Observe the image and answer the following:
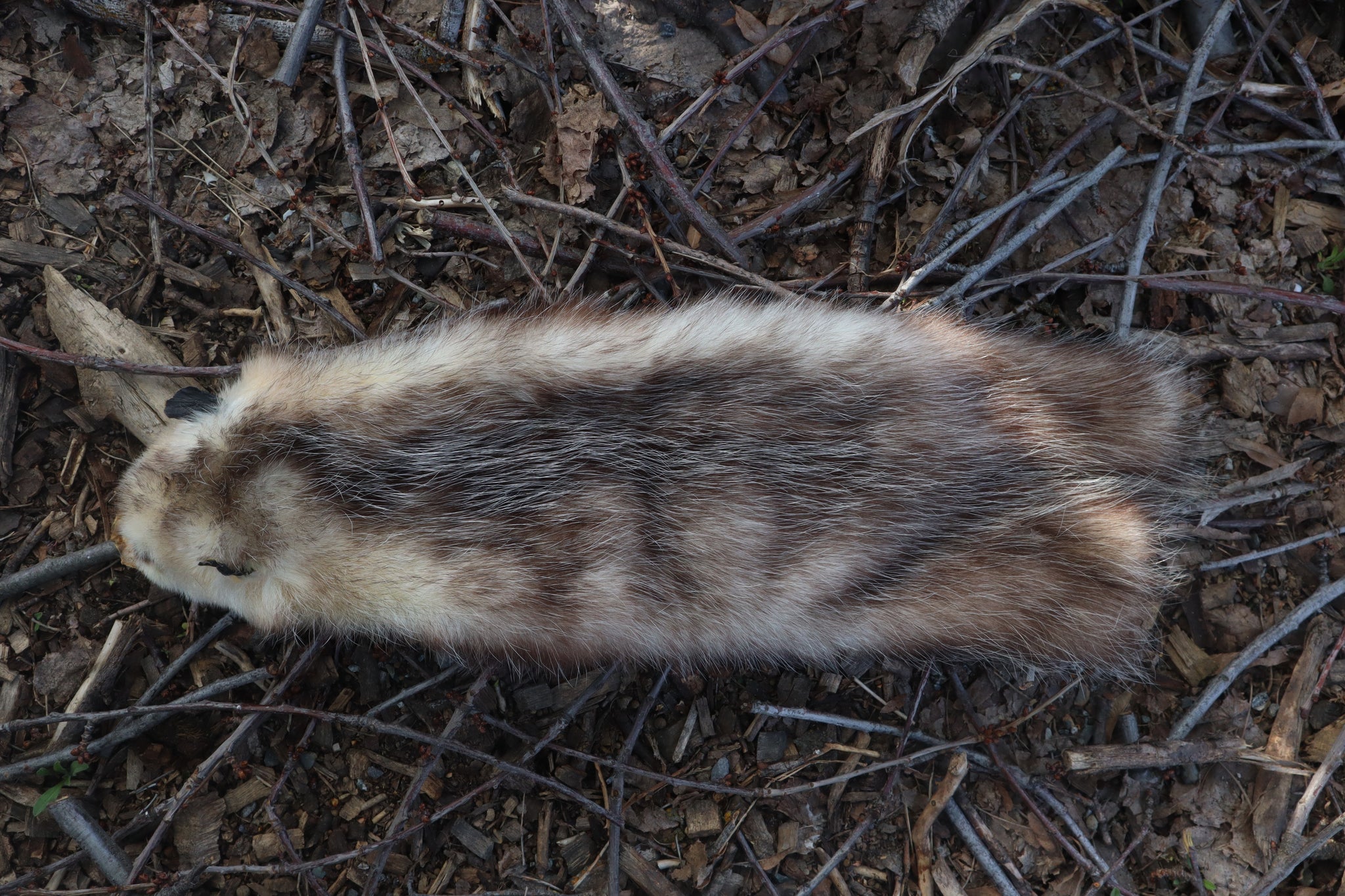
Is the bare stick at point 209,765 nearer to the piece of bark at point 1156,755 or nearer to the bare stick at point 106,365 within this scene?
the bare stick at point 106,365

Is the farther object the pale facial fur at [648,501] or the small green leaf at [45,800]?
the small green leaf at [45,800]

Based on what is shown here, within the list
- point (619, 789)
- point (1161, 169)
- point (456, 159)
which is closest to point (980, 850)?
point (619, 789)

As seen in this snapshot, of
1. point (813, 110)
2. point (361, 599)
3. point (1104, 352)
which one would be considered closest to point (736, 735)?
point (361, 599)

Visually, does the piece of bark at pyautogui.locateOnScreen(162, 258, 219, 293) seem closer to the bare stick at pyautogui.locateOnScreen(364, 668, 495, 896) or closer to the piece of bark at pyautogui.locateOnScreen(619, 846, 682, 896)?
the bare stick at pyautogui.locateOnScreen(364, 668, 495, 896)

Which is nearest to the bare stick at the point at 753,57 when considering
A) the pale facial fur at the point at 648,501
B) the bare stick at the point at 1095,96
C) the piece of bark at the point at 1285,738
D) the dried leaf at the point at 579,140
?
the dried leaf at the point at 579,140

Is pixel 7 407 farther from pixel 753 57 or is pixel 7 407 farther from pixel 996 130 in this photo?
pixel 996 130

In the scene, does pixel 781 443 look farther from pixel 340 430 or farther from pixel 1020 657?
pixel 340 430
